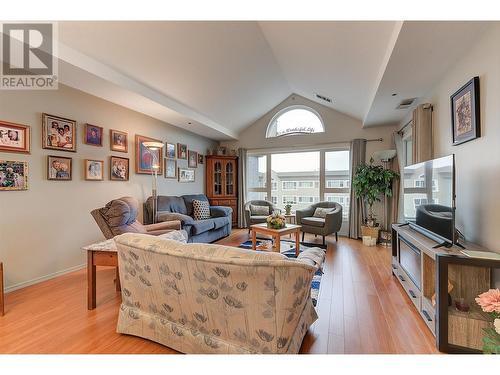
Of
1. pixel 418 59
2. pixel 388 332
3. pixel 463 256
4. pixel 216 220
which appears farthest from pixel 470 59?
pixel 216 220

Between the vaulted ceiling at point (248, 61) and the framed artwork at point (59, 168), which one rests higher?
the vaulted ceiling at point (248, 61)

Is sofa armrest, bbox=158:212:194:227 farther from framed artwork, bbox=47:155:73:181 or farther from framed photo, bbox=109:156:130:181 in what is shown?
framed artwork, bbox=47:155:73:181

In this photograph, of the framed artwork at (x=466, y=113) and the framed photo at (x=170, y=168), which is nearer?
the framed artwork at (x=466, y=113)

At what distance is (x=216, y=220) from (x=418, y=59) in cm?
382

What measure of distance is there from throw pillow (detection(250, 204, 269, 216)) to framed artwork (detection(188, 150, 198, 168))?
5.59 feet

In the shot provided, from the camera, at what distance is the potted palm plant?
14.8 ft

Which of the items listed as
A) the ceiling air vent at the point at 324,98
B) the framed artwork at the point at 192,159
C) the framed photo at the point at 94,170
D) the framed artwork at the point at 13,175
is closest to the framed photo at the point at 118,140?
the framed photo at the point at 94,170

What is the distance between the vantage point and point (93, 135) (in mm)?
3354

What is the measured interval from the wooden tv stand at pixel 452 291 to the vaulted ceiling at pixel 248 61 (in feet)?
5.78

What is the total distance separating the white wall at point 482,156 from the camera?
1.78 m

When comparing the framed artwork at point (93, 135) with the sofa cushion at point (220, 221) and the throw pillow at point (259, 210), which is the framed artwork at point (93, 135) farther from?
the throw pillow at point (259, 210)

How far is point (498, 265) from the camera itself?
1.49m

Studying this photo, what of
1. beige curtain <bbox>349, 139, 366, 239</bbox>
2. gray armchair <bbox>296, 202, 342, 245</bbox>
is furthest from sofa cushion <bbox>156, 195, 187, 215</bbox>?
beige curtain <bbox>349, 139, 366, 239</bbox>
